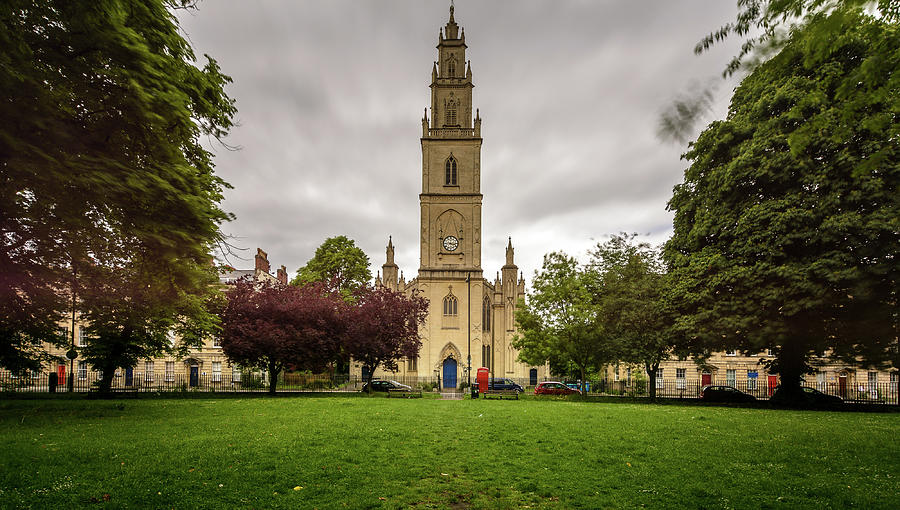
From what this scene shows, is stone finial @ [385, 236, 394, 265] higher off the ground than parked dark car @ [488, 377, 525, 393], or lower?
higher

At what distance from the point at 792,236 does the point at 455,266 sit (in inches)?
1381

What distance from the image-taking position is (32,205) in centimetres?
1057

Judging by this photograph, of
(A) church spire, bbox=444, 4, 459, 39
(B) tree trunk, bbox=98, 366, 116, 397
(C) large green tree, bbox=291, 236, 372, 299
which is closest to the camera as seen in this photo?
(B) tree trunk, bbox=98, 366, 116, 397

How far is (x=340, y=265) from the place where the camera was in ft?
161

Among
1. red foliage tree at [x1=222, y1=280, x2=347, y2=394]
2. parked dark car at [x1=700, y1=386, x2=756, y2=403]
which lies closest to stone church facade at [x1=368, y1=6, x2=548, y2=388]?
red foliage tree at [x1=222, y1=280, x2=347, y2=394]

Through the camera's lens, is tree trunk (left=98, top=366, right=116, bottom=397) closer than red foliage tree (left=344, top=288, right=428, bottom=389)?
Yes

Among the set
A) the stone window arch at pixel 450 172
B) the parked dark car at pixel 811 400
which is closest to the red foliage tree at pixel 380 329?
the parked dark car at pixel 811 400

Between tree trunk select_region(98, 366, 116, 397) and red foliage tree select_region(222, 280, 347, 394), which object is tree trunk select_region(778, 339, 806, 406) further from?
tree trunk select_region(98, 366, 116, 397)

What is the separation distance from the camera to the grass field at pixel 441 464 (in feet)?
21.9

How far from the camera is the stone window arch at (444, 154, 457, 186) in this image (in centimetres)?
5334

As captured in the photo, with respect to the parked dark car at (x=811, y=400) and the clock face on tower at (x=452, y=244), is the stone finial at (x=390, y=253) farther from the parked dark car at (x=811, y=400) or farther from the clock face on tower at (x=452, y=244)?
the parked dark car at (x=811, y=400)

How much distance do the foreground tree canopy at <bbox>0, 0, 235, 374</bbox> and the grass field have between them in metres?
4.07

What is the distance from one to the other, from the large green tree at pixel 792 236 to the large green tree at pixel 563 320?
23.8 ft

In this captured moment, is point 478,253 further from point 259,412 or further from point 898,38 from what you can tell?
point 898,38
